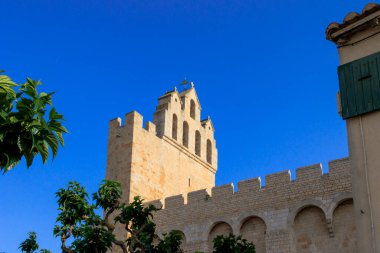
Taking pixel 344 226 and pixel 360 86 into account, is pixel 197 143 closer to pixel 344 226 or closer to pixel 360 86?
pixel 344 226

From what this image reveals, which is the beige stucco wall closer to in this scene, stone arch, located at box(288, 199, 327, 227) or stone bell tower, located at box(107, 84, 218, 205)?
stone arch, located at box(288, 199, 327, 227)

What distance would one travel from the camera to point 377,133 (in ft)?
41.2

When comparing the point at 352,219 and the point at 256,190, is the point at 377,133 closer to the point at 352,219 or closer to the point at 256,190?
the point at 352,219

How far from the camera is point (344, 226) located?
1972 cm

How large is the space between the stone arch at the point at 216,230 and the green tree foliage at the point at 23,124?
12.1m

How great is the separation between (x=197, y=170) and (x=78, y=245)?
14.8m

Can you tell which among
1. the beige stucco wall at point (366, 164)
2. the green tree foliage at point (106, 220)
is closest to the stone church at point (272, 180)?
the beige stucco wall at point (366, 164)

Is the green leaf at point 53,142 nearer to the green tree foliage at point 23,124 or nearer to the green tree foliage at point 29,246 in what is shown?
the green tree foliage at point 23,124

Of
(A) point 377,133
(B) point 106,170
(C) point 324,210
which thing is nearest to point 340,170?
Answer: (C) point 324,210

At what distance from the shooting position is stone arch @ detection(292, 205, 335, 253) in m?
20.0

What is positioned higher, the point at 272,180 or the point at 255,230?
the point at 272,180

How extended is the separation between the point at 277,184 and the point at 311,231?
87.6 inches

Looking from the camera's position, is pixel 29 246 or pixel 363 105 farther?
pixel 29 246

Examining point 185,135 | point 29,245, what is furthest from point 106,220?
point 185,135
